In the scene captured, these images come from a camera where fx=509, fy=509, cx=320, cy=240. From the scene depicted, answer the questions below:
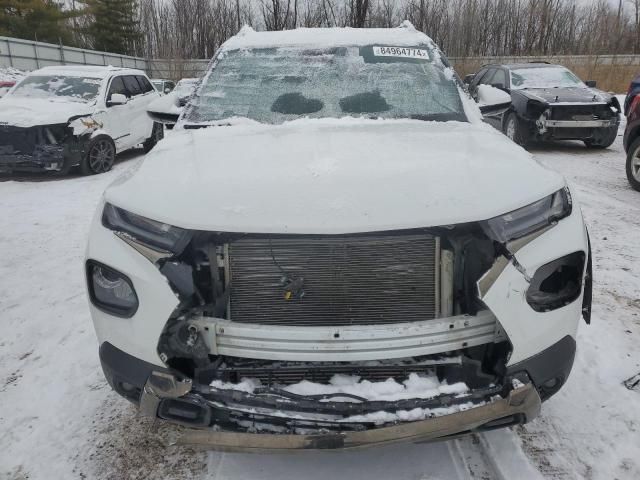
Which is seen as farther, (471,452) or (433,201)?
(471,452)

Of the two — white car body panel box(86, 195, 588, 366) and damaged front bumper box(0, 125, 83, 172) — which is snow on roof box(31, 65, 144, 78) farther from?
white car body panel box(86, 195, 588, 366)

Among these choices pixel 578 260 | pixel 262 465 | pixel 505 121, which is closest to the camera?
pixel 578 260

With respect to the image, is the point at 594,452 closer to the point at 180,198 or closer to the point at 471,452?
the point at 471,452

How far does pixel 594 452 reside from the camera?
7.52ft

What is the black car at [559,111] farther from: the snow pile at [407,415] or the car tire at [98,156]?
the snow pile at [407,415]

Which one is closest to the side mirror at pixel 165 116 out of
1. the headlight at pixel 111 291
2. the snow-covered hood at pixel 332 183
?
the snow-covered hood at pixel 332 183

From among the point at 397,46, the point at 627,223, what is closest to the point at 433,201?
the point at 397,46

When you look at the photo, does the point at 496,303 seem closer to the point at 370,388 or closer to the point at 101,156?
the point at 370,388

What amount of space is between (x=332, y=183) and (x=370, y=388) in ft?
2.59

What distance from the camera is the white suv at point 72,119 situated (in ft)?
26.2

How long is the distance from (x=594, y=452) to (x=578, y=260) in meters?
0.94

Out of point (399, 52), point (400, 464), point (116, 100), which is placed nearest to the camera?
point (400, 464)

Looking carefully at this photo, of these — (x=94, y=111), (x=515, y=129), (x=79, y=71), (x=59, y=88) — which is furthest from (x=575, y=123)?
(x=59, y=88)

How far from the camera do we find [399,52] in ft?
11.8
